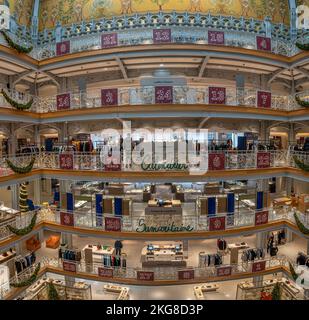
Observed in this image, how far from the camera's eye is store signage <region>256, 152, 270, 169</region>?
44.9ft

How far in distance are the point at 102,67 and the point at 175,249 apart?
498 inches

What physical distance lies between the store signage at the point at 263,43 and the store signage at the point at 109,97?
8.72m

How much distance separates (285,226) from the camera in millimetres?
14812

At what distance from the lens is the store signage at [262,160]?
13.7 metres

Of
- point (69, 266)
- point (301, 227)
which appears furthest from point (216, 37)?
point (69, 266)

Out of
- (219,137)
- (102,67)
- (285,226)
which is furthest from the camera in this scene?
(219,137)

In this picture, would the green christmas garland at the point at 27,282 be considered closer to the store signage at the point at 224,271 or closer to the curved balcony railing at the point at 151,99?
the curved balcony railing at the point at 151,99

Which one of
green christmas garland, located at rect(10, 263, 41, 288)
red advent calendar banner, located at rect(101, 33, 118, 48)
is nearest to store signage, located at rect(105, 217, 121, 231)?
green christmas garland, located at rect(10, 263, 41, 288)

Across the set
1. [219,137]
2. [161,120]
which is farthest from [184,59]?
[219,137]

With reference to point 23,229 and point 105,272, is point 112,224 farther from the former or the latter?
point 23,229

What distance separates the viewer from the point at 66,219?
13867 millimetres

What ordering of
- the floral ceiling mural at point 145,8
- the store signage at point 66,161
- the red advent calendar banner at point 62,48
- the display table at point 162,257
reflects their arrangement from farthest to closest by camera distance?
the floral ceiling mural at point 145,8 → the display table at point 162,257 → the red advent calendar banner at point 62,48 → the store signage at point 66,161

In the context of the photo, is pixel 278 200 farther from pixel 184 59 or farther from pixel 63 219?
pixel 63 219

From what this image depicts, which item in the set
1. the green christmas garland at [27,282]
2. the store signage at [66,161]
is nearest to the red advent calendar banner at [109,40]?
the store signage at [66,161]
